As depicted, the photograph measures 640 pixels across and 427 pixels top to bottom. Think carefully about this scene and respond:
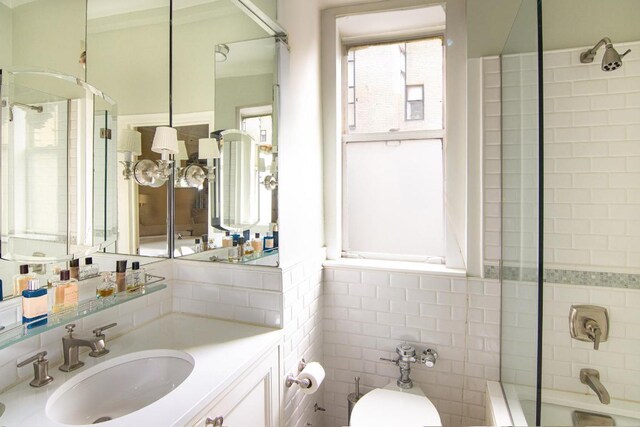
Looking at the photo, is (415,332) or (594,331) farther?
(415,332)

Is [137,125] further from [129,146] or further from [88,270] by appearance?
[88,270]

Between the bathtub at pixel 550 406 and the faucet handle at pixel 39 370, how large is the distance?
5.47 feet

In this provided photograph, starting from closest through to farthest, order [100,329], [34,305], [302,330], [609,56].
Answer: [34,305]
[100,329]
[609,56]
[302,330]

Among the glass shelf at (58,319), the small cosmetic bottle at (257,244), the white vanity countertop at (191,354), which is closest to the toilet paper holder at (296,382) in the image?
the white vanity countertop at (191,354)

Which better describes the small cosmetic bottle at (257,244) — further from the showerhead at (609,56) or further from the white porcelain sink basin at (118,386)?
A: the showerhead at (609,56)

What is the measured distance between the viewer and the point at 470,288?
5.80 feet

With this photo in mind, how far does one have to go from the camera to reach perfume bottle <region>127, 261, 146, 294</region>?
51.3 inches

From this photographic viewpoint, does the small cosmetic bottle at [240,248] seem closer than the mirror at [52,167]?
No

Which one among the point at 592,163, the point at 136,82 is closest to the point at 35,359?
the point at 136,82

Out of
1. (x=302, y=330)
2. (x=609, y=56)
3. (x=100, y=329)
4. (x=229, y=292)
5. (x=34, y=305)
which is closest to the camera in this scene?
(x=34, y=305)

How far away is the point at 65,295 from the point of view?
1.07m

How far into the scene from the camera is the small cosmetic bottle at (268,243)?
156 cm

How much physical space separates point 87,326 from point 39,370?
24cm

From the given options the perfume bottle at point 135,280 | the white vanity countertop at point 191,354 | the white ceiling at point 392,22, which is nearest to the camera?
the white vanity countertop at point 191,354
